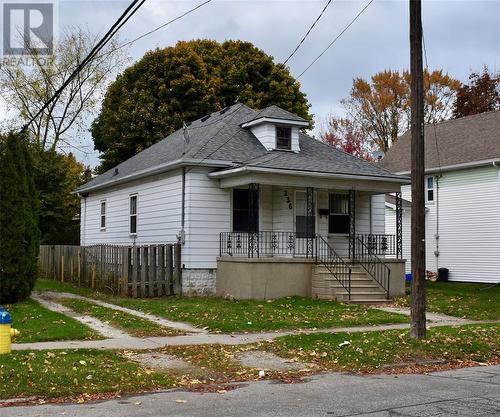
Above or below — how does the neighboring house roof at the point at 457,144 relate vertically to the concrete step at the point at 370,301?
above

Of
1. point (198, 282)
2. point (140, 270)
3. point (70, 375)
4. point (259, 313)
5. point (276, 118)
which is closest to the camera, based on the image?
point (70, 375)

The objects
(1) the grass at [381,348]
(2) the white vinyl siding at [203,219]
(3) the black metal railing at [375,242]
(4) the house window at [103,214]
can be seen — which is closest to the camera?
(1) the grass at [381,348]

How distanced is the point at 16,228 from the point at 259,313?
6.69 metres

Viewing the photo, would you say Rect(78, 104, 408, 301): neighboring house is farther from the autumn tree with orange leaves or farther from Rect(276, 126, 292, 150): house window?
the autumn tree with orange leaves

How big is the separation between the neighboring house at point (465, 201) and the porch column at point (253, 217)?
11074 mm

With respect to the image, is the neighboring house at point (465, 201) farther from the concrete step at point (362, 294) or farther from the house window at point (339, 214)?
the concrete step at point (362, 294)

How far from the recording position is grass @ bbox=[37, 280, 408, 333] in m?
14.3

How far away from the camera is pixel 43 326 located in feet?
43.6

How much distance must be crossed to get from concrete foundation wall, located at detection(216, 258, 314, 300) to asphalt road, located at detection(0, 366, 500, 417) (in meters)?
9.52

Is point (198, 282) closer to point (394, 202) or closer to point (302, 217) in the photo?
point (302, 217)

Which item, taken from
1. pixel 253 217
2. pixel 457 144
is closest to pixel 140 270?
pixel 253 217

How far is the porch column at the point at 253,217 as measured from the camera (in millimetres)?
19484

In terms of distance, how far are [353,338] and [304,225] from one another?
30.5 feet

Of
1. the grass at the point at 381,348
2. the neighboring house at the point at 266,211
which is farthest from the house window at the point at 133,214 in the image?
the grass at the point at 381,348
